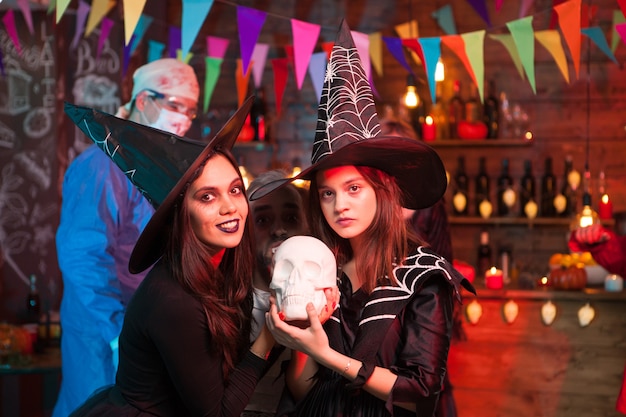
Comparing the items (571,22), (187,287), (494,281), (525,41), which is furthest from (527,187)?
(187,287)

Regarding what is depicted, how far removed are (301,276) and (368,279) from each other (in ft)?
0.76

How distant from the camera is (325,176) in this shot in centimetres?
190

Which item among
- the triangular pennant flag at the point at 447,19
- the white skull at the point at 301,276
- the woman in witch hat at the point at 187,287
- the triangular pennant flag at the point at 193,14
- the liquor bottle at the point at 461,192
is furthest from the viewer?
the triangular pennant flag at the point at 447,19

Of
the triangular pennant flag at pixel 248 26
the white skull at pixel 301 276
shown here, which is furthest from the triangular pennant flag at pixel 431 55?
the white skull at pixel 301 276

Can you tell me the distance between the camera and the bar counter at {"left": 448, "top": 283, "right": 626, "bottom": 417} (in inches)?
161

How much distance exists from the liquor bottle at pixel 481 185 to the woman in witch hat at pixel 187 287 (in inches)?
142

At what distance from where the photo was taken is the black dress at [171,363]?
1820 mm

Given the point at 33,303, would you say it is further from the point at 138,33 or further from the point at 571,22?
the point at 571,22

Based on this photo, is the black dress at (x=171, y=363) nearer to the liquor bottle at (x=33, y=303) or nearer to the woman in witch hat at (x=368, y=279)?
the woman in witch hat at (x=368, y=279)

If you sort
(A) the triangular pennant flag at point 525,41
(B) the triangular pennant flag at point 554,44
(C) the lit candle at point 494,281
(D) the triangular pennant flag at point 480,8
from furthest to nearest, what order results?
(D) the triangular pennant flag at point 480,8, (C) the lit candle at point 494,281, (B) the triangular pennant flag at point 554,44, (A) the triangular pennant flag at point 525,41

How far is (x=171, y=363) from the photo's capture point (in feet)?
Answer: 5.98

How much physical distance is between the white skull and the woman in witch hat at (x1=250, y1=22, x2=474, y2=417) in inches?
1.9

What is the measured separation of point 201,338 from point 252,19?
2304 mm

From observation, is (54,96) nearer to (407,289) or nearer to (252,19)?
(252,19)
